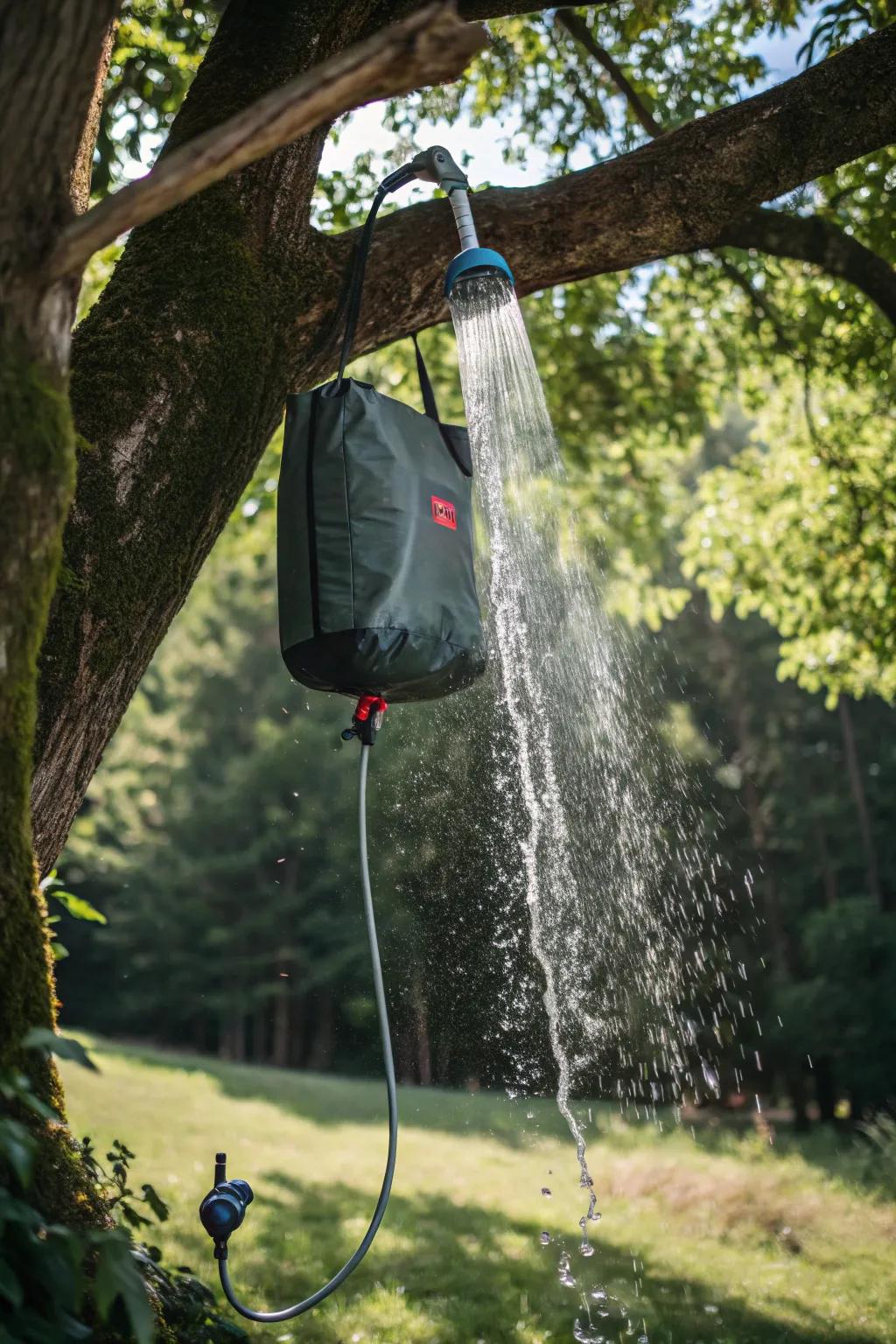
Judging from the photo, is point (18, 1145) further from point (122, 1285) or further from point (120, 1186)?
point (120, 1186)

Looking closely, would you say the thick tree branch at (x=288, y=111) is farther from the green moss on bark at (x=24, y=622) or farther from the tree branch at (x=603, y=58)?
the tree branch at (x=603, y=58)

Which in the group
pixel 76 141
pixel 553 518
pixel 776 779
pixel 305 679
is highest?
pixel 776 779

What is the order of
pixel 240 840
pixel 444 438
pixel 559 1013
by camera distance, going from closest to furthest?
pixel 444 438, pixel 559 1013, pixel 240 840

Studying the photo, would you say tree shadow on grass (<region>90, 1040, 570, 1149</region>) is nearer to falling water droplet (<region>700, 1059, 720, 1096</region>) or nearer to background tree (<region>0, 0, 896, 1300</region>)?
falling water droplet (<region>700, 1059, 720, 1096</region>)

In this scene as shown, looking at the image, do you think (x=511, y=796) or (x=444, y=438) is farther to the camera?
(x=511, y=796)

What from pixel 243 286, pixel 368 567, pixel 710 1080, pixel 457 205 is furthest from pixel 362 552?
pixel 710 1080

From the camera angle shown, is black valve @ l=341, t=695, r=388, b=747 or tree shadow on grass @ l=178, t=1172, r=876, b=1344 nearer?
black valve @ l=341, t=695, r=388, b=747

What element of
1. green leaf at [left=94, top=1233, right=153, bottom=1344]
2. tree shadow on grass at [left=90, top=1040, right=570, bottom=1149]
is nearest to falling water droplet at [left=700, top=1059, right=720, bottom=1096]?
tree shadow on grass at [left=90, top=1040, right=570, bottom=1149]

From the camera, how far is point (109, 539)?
7.47 feet

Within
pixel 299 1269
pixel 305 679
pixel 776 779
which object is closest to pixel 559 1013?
pixel 299 1269

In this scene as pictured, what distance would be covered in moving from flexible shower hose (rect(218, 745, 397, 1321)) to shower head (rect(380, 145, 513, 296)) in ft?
3.87

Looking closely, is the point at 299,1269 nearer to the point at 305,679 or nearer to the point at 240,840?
the point at 305,679

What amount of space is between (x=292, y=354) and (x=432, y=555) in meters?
0.72

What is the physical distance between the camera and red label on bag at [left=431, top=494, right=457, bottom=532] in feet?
8.14
